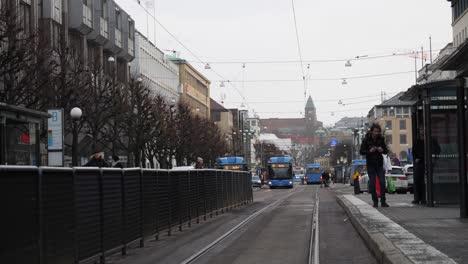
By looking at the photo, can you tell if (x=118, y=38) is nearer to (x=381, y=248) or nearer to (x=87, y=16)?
(x=87, y=16)

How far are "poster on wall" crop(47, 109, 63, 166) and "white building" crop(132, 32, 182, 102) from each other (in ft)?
164

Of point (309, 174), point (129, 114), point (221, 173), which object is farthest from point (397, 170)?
point (309, 174)

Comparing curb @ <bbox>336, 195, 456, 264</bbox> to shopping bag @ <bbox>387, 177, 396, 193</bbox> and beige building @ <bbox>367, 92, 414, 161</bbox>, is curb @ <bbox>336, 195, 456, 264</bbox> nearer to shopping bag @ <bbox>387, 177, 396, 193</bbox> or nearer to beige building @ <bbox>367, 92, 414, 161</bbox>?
shopping bag @ <bbox>387, 177, 396, 193</bbox>

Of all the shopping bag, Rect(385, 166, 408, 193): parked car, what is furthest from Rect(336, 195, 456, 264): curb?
Rect(385, 166, 408, 193): parked car

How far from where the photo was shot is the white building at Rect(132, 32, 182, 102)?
81.8 metres

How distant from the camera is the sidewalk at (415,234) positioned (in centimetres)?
921

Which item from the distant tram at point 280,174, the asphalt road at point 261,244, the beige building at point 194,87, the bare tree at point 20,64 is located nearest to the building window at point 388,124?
the beige building at point 194,87

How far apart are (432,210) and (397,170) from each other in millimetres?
26493

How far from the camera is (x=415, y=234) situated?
1186cm

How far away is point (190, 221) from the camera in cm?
1850

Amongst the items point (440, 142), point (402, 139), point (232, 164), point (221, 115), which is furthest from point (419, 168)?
point (221, 115)

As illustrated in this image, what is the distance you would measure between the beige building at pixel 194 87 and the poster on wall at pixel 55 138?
252 feet

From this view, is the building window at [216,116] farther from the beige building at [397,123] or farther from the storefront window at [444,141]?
the storefront window at [444,141]

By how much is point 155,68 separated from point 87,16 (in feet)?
119
